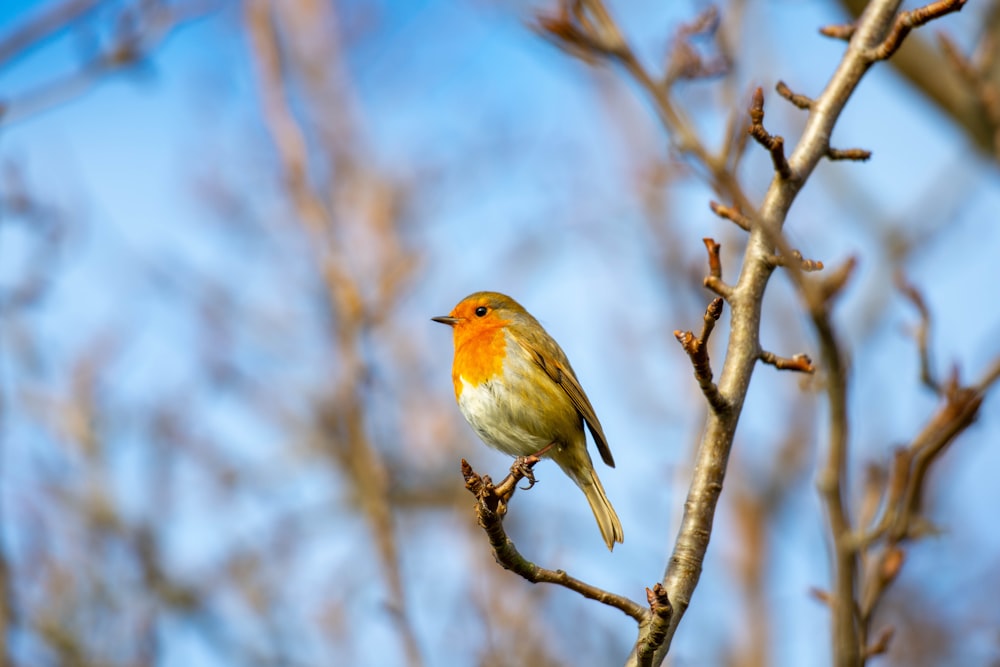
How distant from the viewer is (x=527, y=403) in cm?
423

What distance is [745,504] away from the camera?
11.3 m

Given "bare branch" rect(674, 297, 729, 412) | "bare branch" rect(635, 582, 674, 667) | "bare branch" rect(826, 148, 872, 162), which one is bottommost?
"bare branch" rect(635, 582, 674, 667)

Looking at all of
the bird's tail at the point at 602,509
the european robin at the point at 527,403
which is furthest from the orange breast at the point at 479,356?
the bird's tail at the point at 602,509

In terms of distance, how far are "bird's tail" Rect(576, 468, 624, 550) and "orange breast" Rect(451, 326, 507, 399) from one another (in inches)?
23.4

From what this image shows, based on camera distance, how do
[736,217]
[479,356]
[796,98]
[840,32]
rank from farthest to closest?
[479,356], [840,32], [796,98], [736,217]

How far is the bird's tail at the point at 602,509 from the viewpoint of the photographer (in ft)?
12.4

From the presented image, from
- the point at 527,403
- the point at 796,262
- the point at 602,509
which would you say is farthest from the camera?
the point at 527,403

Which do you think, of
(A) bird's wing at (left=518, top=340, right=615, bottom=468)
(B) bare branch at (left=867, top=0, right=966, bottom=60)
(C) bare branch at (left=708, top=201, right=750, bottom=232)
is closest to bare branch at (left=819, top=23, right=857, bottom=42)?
(B) bare branch at (left=867, top=0, right=966, bottom=60)

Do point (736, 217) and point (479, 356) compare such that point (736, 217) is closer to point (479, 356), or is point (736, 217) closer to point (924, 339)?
point (924, 339)

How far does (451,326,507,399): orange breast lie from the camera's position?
4305 mm

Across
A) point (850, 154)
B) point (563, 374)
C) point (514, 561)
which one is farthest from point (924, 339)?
point (514, 561)

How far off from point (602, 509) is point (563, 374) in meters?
0.63

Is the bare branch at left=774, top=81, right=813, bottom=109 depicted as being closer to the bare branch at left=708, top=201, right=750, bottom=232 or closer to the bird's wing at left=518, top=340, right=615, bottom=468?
the bare branch at left=708, top=201, right=750, bottom=232

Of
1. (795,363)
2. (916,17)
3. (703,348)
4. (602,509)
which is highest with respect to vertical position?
(916,17)
